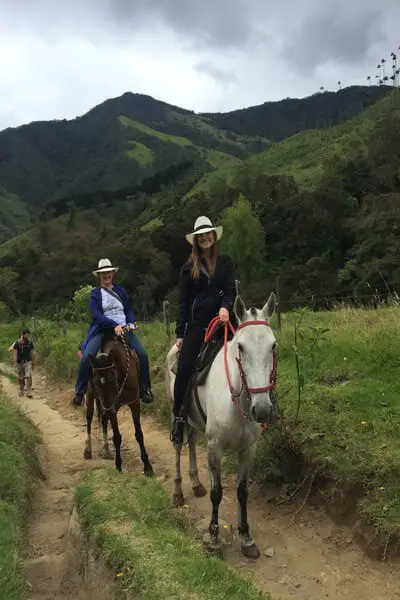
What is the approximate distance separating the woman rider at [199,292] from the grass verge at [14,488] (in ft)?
7.02

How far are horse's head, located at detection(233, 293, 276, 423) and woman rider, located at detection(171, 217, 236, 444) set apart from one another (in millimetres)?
1013

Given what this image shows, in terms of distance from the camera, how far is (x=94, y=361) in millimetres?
6742

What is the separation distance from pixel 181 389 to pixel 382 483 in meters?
2.45

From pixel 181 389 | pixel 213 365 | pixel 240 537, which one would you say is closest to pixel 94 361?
pixel 181 389

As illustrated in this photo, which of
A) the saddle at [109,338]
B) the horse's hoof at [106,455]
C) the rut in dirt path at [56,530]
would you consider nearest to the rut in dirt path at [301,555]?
the rut in dirt path at [56,530]

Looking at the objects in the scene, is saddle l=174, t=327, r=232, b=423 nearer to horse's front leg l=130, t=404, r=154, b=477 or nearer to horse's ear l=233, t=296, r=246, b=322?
horse's ear l=233, t=296, r=246, b=322

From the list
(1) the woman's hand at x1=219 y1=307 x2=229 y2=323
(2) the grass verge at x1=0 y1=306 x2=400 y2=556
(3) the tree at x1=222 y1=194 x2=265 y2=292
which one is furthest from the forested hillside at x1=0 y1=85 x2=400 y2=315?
(1) the woman's hand at x1=219 y1=307 x2=229 y2=323

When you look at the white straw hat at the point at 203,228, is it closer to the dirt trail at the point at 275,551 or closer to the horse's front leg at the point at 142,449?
the horse's front leg at the point at 142,449

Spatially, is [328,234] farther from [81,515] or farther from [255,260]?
[81,515]

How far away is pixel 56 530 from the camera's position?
18.3ft

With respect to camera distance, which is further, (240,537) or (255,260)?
(255,260)

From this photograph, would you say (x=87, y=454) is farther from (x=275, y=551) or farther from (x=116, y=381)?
→ (x=275, y=551)

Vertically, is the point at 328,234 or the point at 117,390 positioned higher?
the point at 328,234

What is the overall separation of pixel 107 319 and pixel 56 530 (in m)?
2.99
